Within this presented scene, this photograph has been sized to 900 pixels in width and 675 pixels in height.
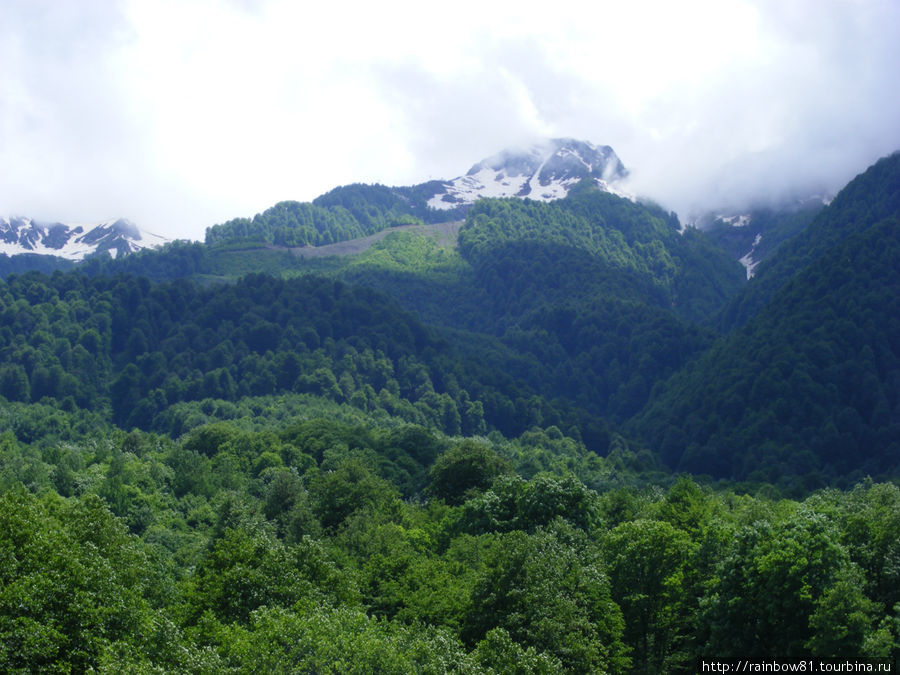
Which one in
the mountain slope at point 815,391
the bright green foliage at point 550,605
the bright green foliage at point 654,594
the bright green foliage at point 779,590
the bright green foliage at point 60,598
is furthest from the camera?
the mountain slope at point 815,391

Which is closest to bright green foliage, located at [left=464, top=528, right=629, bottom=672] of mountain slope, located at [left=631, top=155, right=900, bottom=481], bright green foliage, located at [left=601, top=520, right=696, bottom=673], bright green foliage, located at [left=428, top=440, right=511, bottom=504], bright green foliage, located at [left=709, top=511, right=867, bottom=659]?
bright green foliage, located at [left=601, top=520, right=696, bottom=673]

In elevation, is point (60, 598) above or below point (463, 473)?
below

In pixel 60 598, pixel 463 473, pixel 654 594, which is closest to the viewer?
pixel 60 598

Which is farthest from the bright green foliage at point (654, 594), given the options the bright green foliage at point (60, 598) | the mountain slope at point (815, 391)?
the mountain slope at point (815, 391)

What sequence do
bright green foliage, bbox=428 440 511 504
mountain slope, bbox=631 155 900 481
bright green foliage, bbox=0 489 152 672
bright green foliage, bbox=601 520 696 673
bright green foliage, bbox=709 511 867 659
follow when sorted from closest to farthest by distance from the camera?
bright green foliage, bbox=0 489 152 672 < bright green foliage, bbox=709 511 867 659 < bright green foliage, bbox=601 520 696 673 < bright green foliage, bbox=428 440 511 504 < mountain slope, bbox=631 155 900 481

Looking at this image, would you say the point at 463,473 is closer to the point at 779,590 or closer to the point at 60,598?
the point at 779,590

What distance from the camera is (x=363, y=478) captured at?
8881 centimetres

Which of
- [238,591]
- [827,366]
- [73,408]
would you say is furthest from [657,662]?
[73,408]

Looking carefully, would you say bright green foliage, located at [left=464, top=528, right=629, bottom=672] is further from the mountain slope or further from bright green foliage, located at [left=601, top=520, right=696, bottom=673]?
the mountain slope

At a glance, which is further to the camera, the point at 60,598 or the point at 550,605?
the point at 550,605

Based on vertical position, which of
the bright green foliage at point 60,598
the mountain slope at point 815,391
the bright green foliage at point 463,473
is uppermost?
the mountain slope at point 815,391

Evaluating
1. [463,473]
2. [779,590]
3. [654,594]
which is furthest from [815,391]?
[779,590]

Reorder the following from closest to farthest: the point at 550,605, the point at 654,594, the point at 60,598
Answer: the point at 60,598 → the point at 550,605 → the point at 654,594

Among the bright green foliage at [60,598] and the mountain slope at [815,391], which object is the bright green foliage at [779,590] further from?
the mountain slope at [815,391]
